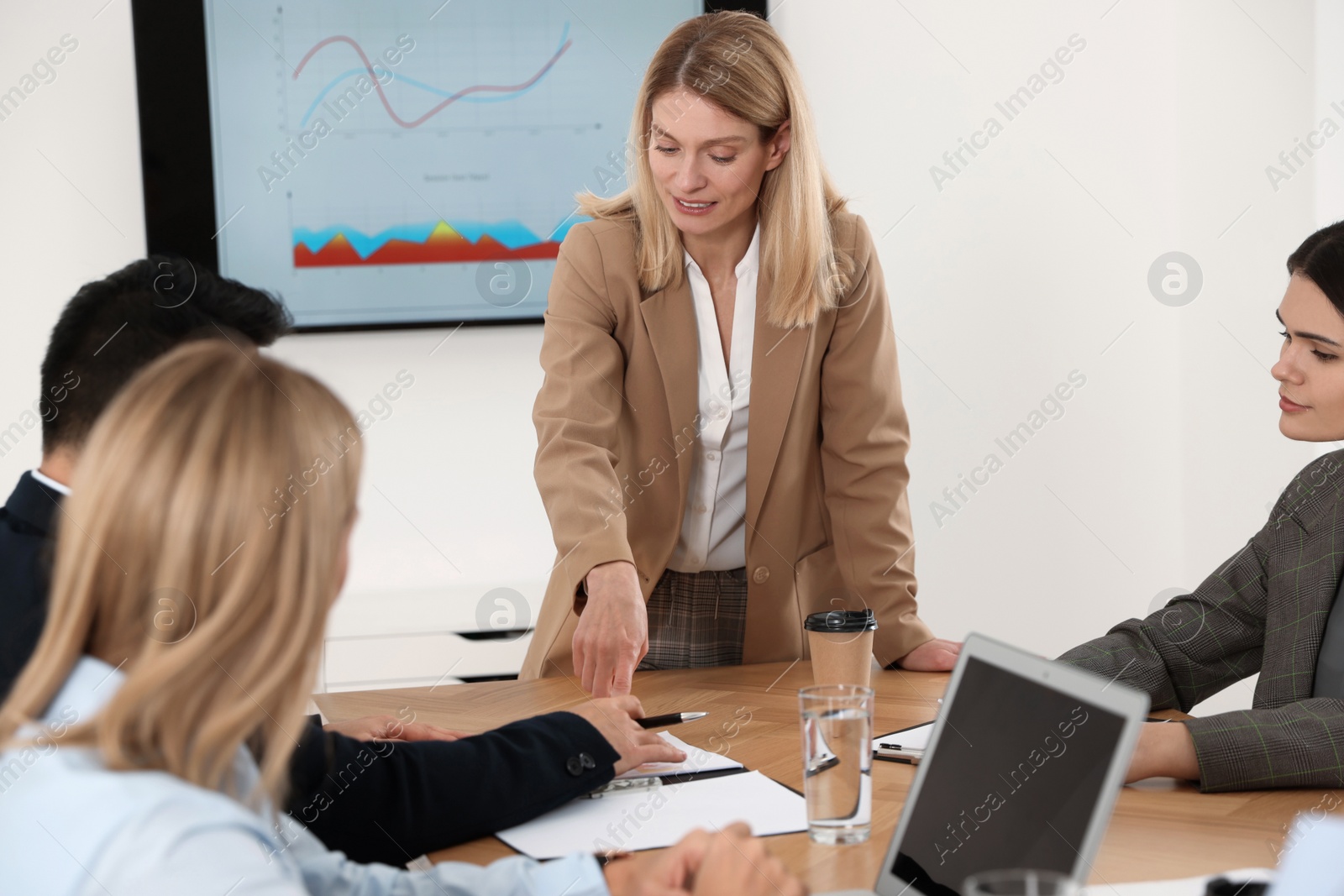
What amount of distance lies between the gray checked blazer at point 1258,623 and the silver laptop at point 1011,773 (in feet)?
2.34

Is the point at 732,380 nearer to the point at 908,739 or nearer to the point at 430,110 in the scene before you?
the point at 908,739

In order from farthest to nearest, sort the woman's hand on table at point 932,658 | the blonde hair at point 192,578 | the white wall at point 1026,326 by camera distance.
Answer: the white wall at point 1026,326, the woman's hand on table at point 932,658, the blonde hair at point 192,578

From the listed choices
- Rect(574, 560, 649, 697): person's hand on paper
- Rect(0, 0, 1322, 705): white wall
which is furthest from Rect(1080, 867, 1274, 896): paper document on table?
Rect(0, 0, 1322, 705): white wall

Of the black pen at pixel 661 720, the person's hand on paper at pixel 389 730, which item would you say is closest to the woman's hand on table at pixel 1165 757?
the black pen at pixel 661 720

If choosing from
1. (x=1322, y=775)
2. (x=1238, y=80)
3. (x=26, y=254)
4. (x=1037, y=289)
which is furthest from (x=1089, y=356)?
(x=26, y=254)

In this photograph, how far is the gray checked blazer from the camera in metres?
1.56

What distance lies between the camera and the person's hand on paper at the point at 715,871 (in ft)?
2.91

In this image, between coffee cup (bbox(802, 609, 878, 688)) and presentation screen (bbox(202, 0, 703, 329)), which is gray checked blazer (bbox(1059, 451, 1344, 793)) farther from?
presentation screen (bbox(202, 0, 703, 329))

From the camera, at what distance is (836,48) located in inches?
117

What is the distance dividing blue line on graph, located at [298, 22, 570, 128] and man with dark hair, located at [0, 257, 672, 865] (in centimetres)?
140

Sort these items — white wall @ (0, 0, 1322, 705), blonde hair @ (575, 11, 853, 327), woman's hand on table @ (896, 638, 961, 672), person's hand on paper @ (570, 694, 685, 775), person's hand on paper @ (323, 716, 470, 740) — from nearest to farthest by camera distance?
person's hand on paper @ (570, 694, 685, 775)
person's hand on paper @ (323, 716, 470, 740)
woman's hand on table @ (896, 638, 961, 672)
blonde hair @ (575, 11, 853, 327)
white wall @ (0, 0, 1322, 705)

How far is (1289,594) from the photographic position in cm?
160

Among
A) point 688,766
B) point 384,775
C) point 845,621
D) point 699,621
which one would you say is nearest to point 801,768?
point 688,766

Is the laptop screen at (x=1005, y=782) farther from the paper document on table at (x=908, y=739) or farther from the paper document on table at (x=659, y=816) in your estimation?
the paper document on table at (x=908, y=739)
